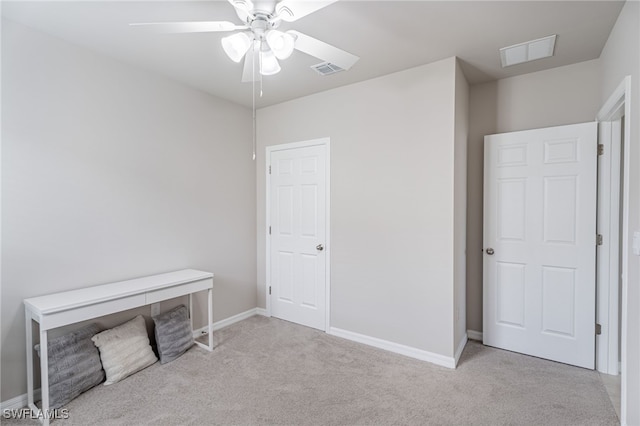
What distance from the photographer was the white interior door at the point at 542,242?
2.60 metres

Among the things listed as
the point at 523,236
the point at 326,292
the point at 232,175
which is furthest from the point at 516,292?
the point at 232,175

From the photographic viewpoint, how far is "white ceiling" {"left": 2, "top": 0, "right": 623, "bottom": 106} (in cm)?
195

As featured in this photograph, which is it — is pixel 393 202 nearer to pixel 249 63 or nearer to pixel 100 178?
pixel 249 63

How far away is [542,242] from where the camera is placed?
2773 millimetres

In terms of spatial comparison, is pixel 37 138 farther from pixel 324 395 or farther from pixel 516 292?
pixel 516 292

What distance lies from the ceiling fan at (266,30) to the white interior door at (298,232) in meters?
1.65

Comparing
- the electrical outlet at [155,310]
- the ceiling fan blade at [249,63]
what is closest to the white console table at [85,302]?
the electrical outlet at [155,310]

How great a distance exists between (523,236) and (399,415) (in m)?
1.95

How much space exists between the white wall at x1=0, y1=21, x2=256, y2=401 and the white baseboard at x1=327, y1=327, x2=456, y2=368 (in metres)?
1.36

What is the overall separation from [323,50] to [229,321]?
3062mm

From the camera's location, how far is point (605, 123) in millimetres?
2521

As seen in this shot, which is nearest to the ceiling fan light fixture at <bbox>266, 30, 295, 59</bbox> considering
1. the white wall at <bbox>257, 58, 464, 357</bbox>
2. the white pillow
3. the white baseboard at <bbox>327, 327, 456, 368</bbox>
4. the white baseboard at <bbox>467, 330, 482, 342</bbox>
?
the white wall at <bbox>257, 58, 464, 357</bbox>

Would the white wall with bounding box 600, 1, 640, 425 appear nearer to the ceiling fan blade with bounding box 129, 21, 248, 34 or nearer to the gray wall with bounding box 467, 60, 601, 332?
the gray wall with bounding box 467, 60, 601, 332

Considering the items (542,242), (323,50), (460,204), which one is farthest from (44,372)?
(542,242)
